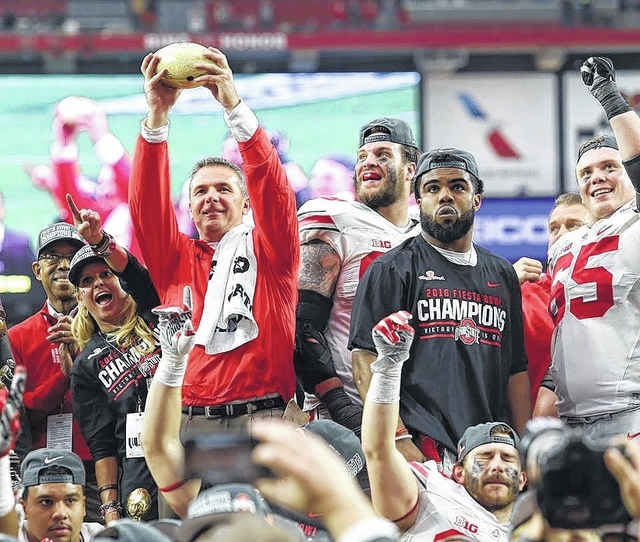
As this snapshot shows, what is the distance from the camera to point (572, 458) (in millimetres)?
2145

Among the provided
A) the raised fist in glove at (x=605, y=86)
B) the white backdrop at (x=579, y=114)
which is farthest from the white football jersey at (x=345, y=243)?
the white backdrop at (x=579, y=114)

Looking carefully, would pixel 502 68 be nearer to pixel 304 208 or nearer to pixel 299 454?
pixel 304 208

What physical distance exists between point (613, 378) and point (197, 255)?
153 centimetres

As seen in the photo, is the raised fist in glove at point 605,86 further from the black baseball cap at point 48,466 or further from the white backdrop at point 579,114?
the white backdrop at point 579,114

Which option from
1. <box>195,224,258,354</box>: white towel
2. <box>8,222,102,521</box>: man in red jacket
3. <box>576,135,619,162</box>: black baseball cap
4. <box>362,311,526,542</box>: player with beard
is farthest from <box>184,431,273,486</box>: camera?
<box>576,135,619,162</box>: black baseball cap

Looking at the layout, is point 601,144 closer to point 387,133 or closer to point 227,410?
point 387,133

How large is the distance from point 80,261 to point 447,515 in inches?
76.2

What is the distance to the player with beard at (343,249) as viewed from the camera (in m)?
4.73

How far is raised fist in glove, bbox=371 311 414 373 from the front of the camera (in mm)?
3605

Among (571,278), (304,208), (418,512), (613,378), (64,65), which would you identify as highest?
(64,65)

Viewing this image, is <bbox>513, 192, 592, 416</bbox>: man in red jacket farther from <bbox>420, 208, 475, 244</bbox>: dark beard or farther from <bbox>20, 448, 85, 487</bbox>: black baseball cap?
<bbox>20, 448, 85, 487</bbox>: black baseball cap

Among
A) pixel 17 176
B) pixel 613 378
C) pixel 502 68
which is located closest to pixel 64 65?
pixel 17 176

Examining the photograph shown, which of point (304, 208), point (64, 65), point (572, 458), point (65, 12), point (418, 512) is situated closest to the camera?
point (572, 458)

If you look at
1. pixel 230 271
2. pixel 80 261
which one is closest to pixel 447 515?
pixel 230 271
